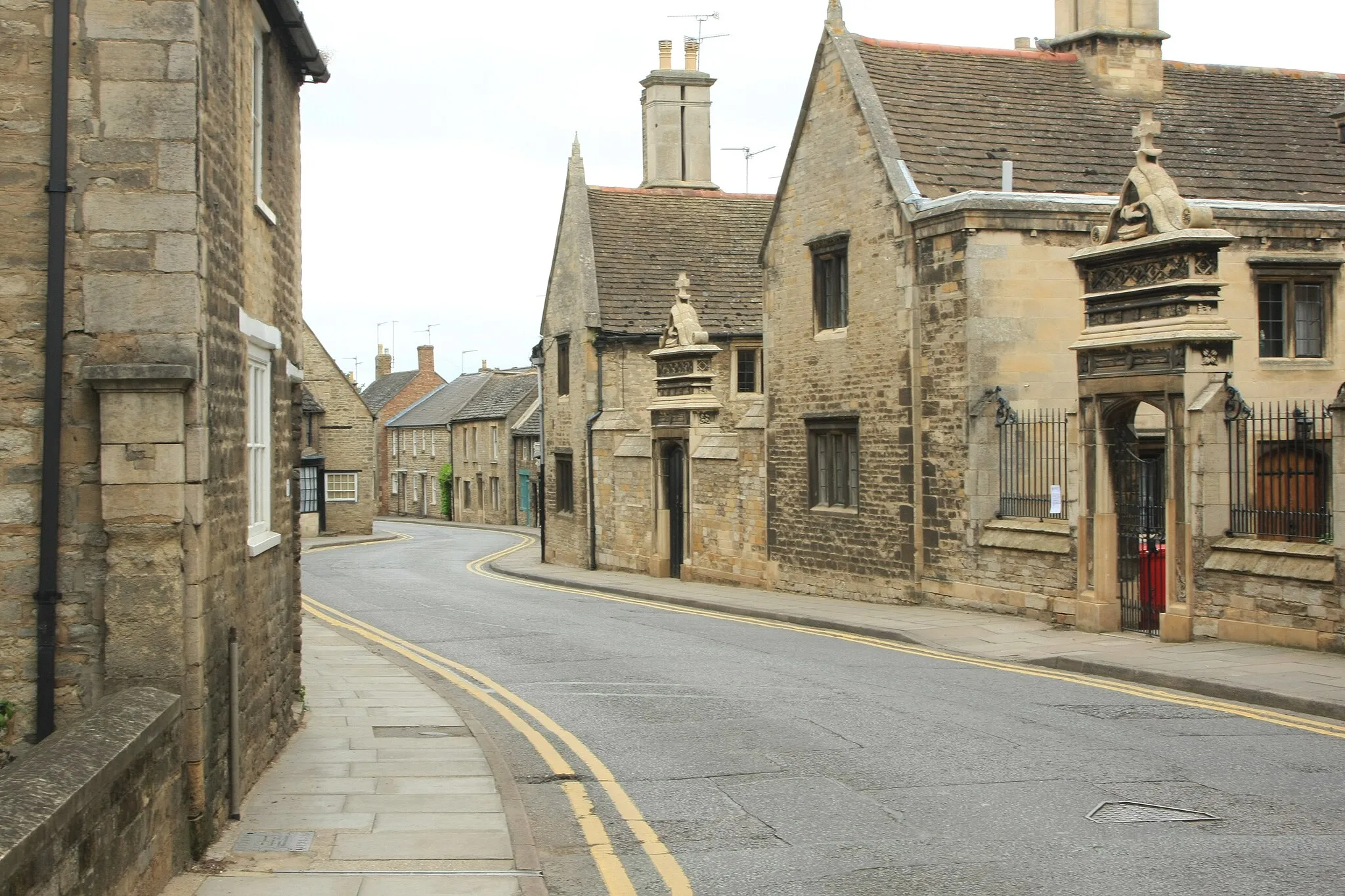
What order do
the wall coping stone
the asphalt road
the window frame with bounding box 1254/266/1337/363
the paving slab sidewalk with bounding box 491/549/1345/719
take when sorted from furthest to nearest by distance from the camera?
the window frame with bounding box 1254/266/1337/363, the paving slab sidewalk with bounding box 491/549/1345/719, the asphalt road, the wall coping stone

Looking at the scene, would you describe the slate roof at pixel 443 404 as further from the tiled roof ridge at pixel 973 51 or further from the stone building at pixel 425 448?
the tiled roof ridge at pixel 973 51

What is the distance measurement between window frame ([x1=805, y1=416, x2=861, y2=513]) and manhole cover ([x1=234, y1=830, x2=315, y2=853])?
16.0 metres

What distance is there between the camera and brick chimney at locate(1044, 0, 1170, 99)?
24.9m

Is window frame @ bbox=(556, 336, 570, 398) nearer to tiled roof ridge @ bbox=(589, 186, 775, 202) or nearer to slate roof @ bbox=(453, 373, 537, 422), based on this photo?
tiled roof ridge @ bbox=(589, 186, 775, 202)

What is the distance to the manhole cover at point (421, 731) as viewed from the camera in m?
11.1

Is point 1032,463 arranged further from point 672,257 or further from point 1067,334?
point 672,257

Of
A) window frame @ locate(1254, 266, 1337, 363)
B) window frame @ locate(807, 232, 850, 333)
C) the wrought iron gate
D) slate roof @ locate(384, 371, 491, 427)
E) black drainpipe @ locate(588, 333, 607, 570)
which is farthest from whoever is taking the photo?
slate roof @ locate(384, 371, 491, 427)

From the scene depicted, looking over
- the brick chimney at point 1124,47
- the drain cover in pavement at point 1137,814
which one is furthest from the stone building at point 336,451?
the drain cover in pavement at point 1137,814

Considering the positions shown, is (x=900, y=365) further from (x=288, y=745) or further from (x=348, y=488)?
(x=348, y=488)

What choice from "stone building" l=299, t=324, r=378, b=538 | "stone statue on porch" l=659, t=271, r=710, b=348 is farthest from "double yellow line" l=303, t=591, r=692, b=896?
"stone building" l=299, t=324, r=378, b=538

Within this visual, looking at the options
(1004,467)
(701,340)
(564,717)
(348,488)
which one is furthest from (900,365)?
(348,488)

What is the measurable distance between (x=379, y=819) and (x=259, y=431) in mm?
2913

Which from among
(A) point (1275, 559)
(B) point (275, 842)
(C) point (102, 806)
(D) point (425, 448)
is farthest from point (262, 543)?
(D) point (425, 448)

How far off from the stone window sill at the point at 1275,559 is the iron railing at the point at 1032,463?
10.9 feet
